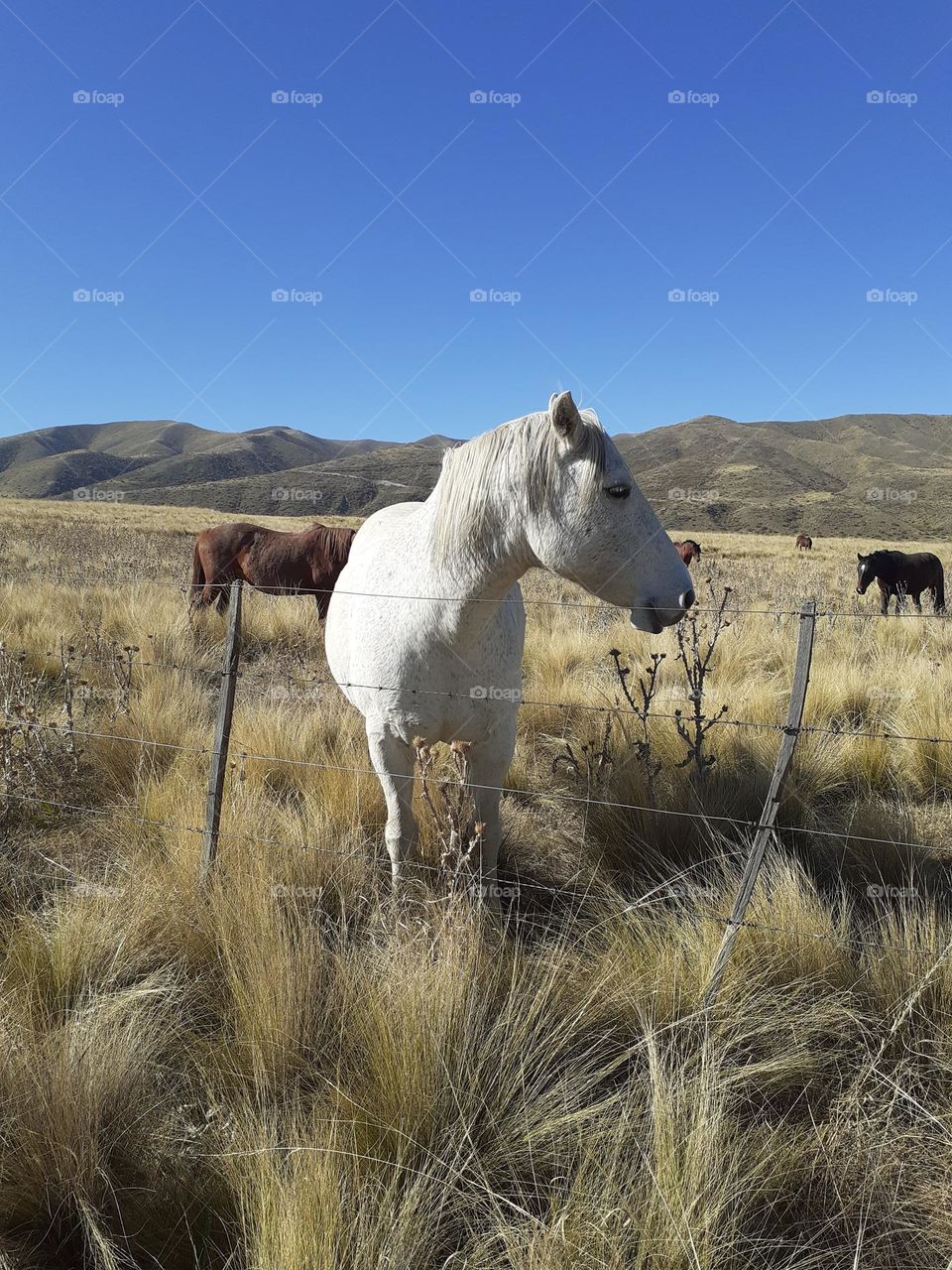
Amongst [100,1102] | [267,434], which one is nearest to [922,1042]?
[100,1102]

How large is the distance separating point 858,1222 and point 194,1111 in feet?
5.76

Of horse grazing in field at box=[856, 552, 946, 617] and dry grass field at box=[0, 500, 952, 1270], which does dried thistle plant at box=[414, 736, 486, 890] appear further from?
horse grazing in field at box=[856, 552, 946, 617]

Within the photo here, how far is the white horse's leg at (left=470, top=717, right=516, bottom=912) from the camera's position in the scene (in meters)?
2.99

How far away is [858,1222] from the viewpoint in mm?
1760

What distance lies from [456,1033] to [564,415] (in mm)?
1851

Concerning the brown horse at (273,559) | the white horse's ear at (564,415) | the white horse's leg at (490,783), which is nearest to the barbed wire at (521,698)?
the white horse's leg at (490,783)

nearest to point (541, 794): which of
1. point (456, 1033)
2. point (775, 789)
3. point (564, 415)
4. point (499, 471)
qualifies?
point (775, 789)

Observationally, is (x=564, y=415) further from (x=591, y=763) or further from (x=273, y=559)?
(x=273, y=559)

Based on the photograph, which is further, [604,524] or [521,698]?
[521,698]

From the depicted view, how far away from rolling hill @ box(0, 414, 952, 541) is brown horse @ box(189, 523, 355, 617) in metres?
1.82

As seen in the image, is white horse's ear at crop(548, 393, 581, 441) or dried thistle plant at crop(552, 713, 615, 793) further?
dried thistle plant at crop(552, 713, 615, 793)

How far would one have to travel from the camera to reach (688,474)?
93.8m

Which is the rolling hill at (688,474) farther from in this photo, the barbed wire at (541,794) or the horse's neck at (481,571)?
the horse's neck at (481,571)

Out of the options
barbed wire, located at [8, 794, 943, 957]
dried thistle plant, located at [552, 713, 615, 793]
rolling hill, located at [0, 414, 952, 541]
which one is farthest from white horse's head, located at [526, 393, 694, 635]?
rolling hill, located at [0, 414, 952, 541]
